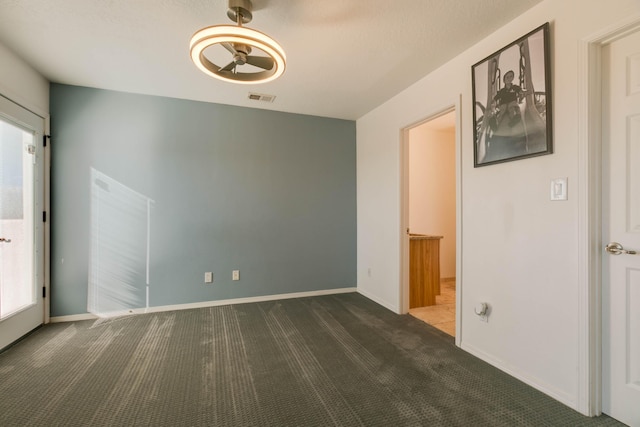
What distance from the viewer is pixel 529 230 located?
1.89 metres

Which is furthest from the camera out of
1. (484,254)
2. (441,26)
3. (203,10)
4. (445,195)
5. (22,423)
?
(445,195)

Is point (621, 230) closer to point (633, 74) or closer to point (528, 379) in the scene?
point (633, 74)

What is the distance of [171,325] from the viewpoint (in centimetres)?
290

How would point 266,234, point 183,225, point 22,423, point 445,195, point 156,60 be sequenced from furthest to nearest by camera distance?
point 445,195 → point 266,234 → point 183,225 → point 156,60 → point 22,423

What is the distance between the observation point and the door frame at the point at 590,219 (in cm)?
157

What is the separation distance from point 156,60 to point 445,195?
4.51m

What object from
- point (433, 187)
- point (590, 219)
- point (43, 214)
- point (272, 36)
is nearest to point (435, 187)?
point (433, 187)

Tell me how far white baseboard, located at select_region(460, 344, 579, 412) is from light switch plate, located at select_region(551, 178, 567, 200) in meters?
1.18

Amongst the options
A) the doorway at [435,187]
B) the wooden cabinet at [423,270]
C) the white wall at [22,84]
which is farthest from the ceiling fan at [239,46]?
the doorway at [435,187]

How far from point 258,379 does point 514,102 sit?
2.61 m

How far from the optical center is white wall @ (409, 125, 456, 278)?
4738 millimetres

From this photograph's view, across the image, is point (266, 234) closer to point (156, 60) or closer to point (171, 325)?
point (171, 325)

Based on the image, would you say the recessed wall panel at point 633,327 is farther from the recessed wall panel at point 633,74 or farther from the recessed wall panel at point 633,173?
the recessed wall panel at point 633,74

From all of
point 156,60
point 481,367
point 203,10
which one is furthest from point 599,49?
point 156,60
